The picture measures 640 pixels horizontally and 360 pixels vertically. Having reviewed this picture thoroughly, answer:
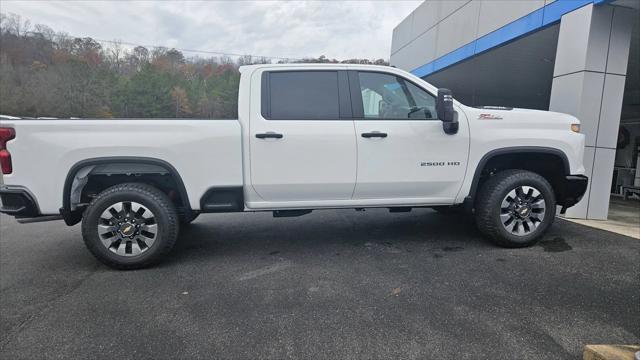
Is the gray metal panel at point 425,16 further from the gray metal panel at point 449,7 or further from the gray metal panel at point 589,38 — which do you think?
the gray metal panel at point 589,38

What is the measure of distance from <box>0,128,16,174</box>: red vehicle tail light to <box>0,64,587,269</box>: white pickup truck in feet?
0.04

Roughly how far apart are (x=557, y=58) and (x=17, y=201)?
302 inches

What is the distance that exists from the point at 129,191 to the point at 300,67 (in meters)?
2.15

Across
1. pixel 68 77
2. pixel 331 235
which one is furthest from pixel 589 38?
pixel 68 77

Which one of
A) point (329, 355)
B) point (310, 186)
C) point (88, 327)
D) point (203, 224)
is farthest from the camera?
point (203, 224)

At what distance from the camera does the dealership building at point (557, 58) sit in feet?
18.4

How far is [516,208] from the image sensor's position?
4.04 meters

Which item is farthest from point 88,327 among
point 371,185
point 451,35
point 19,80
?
point 19,80

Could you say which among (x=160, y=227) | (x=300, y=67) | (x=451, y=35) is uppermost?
(x=451, y=35)

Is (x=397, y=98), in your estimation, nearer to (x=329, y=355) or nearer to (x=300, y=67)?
(x=300, y=67)

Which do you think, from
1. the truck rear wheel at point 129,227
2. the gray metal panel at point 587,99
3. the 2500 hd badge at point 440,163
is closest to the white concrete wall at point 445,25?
the gray metal panel at point 587,99

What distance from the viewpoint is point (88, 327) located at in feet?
8.46

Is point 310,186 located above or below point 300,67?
below

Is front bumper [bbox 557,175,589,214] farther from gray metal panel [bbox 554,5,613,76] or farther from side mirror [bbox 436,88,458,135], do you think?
gray metal panel [bbox 554,5,613,76]
